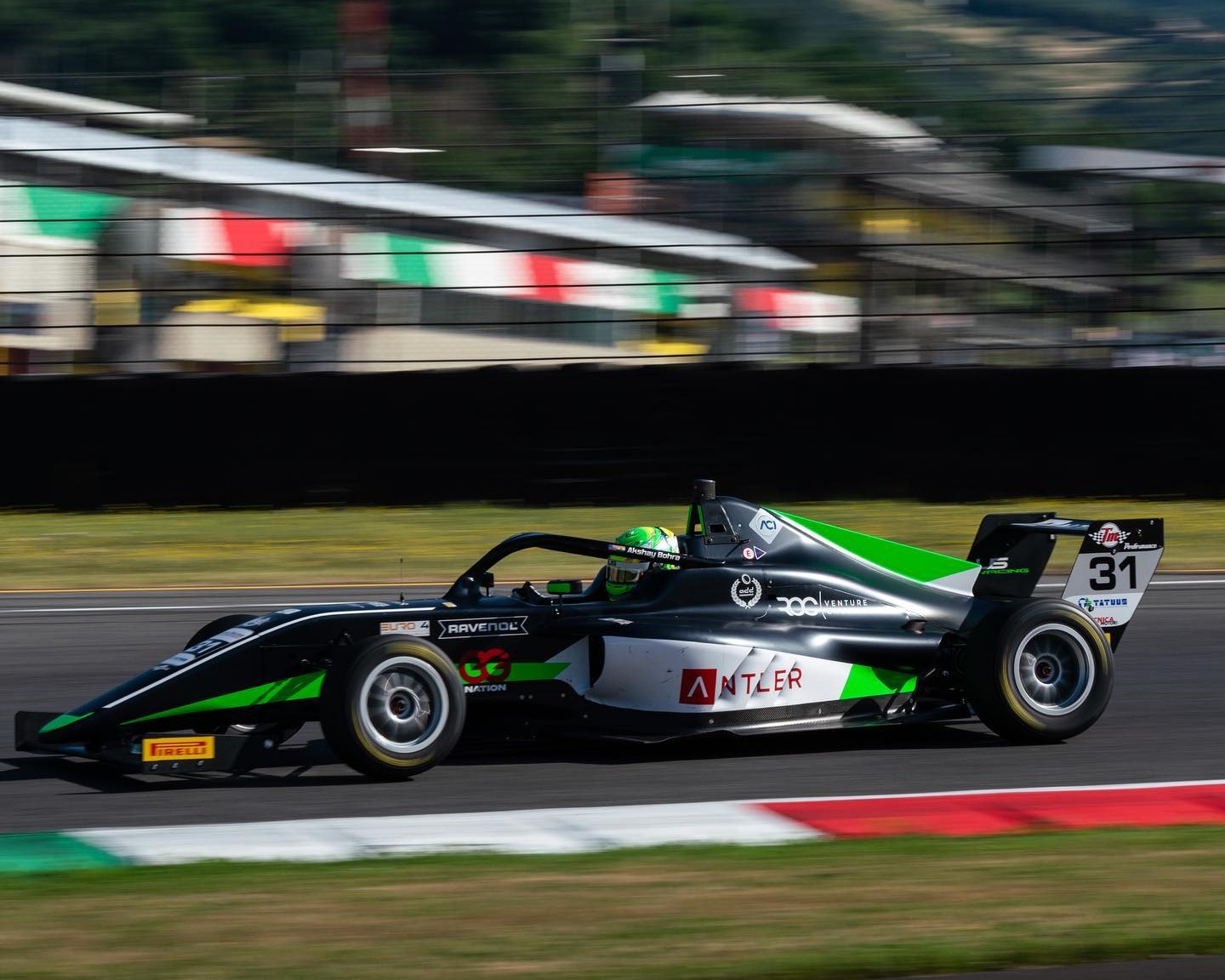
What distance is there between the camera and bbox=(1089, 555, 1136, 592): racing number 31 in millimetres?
7273

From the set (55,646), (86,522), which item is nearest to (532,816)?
(55,646)

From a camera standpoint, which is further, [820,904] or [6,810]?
[6,810]

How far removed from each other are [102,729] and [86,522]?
9702 millimetres

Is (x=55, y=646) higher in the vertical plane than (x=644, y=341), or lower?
lower

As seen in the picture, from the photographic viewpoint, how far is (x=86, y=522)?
15219 mm

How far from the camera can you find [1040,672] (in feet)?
22.3

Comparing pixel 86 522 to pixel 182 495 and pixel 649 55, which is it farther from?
pixel 649 55

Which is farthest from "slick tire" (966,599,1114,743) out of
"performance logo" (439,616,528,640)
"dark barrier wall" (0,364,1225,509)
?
"dark barrier wall" (0,364,1225,509)

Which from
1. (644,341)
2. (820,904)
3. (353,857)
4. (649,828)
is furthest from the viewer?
(644,341)

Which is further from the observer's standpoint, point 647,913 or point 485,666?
point 485,666

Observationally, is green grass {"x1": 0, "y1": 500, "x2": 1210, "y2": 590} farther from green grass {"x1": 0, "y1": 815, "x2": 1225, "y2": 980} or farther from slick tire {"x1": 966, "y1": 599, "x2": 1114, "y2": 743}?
green grass {"x1": 0, "y1": 815, "x2": 1225, "y2": 980}

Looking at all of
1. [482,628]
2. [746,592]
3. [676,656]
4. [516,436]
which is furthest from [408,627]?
[516,436]

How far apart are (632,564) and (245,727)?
1683mm

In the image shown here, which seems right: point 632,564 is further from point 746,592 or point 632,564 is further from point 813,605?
point 813,605
